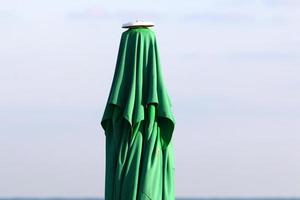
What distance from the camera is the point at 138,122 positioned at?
1238 cm

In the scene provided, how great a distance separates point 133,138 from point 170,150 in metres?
0.50

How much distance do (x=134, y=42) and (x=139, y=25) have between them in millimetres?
201

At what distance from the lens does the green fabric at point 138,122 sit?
12406 mm

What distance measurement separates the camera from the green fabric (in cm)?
1241

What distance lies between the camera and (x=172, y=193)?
41.7 ft

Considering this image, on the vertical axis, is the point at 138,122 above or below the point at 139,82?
below

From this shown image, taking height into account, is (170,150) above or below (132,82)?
below

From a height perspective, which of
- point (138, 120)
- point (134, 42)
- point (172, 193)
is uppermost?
point (134, 42)

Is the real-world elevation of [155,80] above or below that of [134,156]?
above

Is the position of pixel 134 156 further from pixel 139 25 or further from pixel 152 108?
pixel 139 25

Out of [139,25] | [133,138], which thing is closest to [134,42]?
[139,25]

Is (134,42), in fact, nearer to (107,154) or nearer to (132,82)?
(132,82)

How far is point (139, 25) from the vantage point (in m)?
12.5

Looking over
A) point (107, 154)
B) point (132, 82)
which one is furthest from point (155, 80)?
→ point (107, 154)
